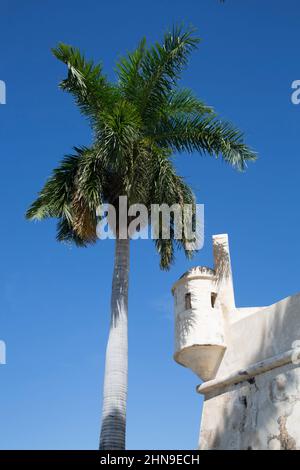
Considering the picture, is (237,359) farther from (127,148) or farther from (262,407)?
(127,148)

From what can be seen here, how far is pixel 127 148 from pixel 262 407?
6.66 m

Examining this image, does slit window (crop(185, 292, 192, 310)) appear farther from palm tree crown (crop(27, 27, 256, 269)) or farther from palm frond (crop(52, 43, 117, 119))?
palm frond (crop(52, 43, 117, 119))

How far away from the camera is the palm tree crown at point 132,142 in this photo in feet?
44.9

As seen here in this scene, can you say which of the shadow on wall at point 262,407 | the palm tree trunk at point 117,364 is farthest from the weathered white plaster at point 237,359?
the palm tree trunk at point 117,364

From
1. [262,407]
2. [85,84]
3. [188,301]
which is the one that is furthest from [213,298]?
[85,84]

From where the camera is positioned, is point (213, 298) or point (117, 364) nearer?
point (117, 364)

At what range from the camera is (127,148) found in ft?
44.4

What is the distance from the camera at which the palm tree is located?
13500 millimetres

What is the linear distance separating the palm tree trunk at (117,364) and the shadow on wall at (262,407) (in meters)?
2.43

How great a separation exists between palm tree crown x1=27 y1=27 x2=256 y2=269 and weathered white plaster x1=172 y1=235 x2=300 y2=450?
150 cm

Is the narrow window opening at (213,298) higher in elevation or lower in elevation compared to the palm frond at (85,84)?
lower

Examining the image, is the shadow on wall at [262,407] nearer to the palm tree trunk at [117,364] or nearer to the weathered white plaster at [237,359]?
the weathered white plaster at [237,359]
